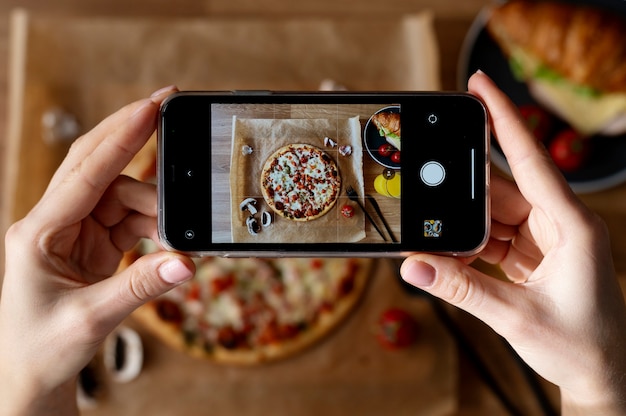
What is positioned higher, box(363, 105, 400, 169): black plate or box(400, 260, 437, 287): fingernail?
box(363, 105, 400, 169): black plate

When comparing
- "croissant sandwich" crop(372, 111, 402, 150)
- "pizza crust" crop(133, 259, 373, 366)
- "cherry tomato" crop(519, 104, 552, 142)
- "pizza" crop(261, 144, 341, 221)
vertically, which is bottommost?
"pizza crust" crop(133, 259, 373, 366)

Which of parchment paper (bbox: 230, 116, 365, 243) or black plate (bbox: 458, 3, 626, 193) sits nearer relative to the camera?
parchment paper (bbox: 230, 116, 365, 243)

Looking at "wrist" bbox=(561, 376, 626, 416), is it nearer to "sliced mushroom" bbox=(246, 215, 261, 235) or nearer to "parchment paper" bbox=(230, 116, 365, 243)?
"parchment paper" bbox=(230, 116, 365, 243)

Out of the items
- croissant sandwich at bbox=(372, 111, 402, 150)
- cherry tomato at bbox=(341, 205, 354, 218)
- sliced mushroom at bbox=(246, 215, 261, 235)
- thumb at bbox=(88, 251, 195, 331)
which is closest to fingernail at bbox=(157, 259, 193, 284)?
thumb at bbox=(88, 251, 195, 331)

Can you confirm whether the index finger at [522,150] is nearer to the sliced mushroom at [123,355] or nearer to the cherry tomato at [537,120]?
the cherry tomato at [537,120]

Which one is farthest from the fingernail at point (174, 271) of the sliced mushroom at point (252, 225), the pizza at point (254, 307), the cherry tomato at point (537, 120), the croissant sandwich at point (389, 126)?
the cherry tomato at point (537, 120)
